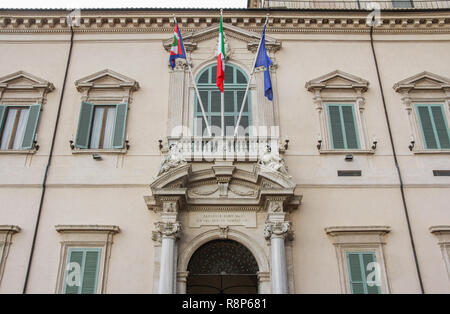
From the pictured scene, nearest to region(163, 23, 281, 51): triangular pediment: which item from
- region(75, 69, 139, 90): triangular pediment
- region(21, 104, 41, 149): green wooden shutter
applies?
region(75, 69, 139, 90): triangular pediment

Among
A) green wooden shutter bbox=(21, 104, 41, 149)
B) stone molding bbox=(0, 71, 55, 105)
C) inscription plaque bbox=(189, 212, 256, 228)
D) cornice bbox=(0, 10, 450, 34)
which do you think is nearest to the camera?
inscription plaque bbox=(189, 212, 256, 228)

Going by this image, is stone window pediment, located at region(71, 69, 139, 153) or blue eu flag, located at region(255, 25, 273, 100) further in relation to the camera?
stone window pediment, located at region(71, 69, 139, 153)

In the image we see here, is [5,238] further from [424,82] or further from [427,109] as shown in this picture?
[424,82]

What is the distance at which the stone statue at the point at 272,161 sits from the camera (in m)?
10.9

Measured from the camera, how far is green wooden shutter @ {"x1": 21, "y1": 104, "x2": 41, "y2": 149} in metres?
12.2

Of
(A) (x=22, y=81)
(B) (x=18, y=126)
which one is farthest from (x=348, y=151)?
(A) (x=22, y=81)

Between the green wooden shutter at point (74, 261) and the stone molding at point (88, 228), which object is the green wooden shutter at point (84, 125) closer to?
the stone molding at point (88, 228)

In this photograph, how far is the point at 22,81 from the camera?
517 inches

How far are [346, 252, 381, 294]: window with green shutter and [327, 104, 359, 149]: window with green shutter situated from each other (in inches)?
124

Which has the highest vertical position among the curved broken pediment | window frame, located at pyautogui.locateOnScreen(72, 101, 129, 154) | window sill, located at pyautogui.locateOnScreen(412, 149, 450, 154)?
window frame, located at pyautogui.locateOnScreen(72, 101, 129, 154)

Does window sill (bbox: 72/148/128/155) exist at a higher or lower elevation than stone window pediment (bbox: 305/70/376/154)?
lower

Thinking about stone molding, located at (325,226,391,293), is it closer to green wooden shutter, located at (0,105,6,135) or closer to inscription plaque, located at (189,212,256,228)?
inscription plaque, located at (189,212,256,228)
